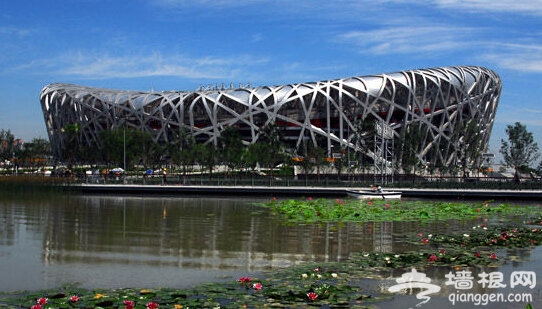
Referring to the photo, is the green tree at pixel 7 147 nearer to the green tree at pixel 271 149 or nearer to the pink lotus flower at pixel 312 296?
the green tree at pixel 271 149

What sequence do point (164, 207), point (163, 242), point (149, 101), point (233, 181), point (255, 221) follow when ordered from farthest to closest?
point (149, 101), point (233, 181), point (164, 207), point (255, 221), point (163, 242)

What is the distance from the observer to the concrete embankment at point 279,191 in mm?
47156

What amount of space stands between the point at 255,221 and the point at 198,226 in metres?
3.07

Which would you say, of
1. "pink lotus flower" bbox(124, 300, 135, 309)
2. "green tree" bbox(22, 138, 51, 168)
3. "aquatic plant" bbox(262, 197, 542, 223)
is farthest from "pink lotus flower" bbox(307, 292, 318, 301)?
"green tree" bbox(22, 138, 51, 168)

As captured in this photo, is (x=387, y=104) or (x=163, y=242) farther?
(x=387, y=104)

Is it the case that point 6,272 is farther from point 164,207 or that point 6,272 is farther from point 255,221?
point 164,207

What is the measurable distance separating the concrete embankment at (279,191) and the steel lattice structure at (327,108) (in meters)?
32.9

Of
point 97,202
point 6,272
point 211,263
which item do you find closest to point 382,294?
point 211,263

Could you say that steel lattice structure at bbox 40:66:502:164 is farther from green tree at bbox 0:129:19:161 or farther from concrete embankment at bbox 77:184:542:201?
concrete embankment at bbox 77:184:542:201

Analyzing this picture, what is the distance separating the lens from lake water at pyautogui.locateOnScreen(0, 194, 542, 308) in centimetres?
1555

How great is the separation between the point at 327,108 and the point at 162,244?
6821cm

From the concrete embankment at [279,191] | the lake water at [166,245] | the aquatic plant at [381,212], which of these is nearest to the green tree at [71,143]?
the concrete embankment at [279,191]

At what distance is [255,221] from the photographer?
95.6ft

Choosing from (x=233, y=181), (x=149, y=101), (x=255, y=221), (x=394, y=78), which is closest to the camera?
(x=255, y=221)
